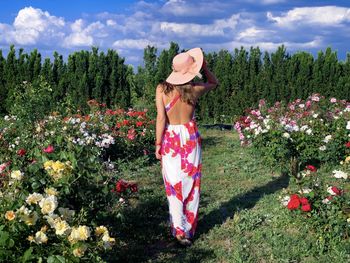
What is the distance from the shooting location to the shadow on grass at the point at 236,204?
5.22 m

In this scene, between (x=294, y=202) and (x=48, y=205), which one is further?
(x=294, y=202)

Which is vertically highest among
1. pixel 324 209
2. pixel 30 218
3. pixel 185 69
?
pixel 185 69

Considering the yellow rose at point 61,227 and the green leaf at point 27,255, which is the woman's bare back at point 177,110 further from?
the green leaf at point 27,255

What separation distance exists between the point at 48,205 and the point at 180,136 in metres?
1.82

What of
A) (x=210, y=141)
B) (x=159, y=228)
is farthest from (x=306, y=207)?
(x=210, y=141)

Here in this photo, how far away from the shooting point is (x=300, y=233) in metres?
4.73

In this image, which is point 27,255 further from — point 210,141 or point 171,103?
point 210,141

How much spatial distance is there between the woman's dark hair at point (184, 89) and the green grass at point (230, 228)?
1348 millimetres

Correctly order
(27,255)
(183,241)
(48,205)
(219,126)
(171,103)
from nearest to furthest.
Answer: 1. (27,255)
2. (48,205)
3. (171,103)
4. (183,241)
5. (219,126)

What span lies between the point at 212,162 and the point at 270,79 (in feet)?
17.8

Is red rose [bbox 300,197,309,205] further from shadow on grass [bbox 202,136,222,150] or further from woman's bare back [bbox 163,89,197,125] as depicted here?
shadow on grass [bbox 202,136,222,150]

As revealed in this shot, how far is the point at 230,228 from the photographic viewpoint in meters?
5.04

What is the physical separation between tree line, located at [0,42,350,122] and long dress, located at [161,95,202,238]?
7.50 m

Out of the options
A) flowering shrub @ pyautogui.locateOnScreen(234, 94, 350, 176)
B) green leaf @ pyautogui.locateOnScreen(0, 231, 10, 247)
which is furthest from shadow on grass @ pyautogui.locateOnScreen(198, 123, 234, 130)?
green leaf @ pyautogui.locateOnScreen(0, 231, 10, 247)
